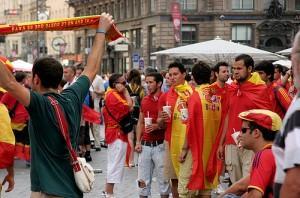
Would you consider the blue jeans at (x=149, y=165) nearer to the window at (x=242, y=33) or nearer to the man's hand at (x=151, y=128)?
the man's hand at (x=151, y=128)

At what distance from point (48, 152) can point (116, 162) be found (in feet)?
20.4

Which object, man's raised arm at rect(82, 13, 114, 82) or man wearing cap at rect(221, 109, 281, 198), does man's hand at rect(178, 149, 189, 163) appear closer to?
man's raised arm at rect(82, 13, 114, 82)

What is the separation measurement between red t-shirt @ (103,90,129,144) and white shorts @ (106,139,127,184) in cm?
10

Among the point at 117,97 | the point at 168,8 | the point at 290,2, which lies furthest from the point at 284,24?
the point at 117,97

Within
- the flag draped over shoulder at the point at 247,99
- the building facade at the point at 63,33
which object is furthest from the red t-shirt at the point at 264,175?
the building facade at the point at 63,33

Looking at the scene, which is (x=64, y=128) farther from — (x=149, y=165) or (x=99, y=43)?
(x=149, y=165)

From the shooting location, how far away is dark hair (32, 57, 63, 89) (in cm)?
534

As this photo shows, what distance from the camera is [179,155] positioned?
376 inches

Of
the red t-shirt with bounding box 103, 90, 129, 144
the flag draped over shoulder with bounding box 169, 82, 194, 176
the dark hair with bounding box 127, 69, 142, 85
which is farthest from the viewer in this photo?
the dark hair with bounding box 127, 69, 142, 85

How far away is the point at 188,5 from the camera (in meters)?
67.6

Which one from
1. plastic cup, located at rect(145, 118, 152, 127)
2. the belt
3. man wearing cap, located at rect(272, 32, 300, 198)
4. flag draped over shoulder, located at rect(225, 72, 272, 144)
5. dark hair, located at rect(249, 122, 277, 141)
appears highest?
man wearing cap, located at rect(272, 32, 300, 198)

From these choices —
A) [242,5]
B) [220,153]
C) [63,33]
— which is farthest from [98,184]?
[63,33]

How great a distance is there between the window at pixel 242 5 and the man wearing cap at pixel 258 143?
2501 inches

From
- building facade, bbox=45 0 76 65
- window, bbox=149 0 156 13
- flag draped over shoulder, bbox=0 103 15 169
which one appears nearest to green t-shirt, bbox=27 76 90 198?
flag draped over shoulder, bbox=0 103 15 169
